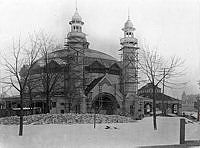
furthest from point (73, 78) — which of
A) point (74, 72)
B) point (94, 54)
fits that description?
point (94, 54)

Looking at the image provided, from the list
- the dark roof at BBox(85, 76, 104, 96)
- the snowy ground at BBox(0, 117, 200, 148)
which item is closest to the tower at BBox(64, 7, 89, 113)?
the dark roof at BBox(85, 76, 104, 96)

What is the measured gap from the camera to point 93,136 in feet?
24.2

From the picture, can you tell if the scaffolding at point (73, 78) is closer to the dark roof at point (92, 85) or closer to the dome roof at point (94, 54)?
the dome roof at point (94, 54)

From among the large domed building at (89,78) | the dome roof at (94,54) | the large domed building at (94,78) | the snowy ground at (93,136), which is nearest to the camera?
the snowy ground at (93,136)

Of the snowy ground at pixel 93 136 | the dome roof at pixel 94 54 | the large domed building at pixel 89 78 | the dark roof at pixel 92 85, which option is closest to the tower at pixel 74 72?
the large domed building at pixel 89 78

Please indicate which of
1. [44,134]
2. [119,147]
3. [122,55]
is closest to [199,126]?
[119,147]

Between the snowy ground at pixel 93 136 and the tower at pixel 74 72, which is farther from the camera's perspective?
the tower at pixel 74 72

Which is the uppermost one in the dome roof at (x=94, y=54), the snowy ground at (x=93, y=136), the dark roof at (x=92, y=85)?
the dome roof at (x=94, y=54)

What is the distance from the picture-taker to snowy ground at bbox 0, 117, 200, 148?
6.70 metres

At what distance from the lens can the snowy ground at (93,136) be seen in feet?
22.0

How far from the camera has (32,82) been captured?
1129 cm

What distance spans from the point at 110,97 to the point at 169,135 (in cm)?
1162

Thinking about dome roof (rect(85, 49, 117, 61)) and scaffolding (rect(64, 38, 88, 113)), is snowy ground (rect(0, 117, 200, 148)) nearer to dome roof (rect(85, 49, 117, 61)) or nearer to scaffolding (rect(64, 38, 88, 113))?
scaffolding (rect(64, 38, 88, 113))

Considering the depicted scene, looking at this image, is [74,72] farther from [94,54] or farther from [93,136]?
[93,136]
